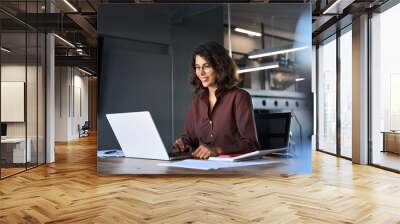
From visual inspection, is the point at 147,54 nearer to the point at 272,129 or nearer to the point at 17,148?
the point at 272,129

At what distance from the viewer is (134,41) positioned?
577cm

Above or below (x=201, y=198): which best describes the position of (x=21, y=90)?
above

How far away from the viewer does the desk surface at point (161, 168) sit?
16.6ft

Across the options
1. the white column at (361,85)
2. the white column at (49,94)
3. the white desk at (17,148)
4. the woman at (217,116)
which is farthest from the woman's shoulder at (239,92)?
the white column at (49,94)

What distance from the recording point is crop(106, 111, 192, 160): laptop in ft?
16.4

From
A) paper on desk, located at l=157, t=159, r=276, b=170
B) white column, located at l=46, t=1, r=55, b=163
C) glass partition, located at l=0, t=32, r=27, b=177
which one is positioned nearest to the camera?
paper on desk, located at l=157, t=159, r=276, b=170

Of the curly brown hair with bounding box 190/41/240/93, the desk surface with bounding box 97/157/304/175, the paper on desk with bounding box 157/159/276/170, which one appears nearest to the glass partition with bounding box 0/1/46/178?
the desk surface with bounding box 97/157/304/175

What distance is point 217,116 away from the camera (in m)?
4.69

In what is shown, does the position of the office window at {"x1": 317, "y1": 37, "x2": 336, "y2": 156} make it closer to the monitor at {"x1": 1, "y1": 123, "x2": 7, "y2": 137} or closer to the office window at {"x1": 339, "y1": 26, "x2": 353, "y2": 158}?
the office window at {"x1": 339, "y1": 26, "x2": 353, "y2": 158}

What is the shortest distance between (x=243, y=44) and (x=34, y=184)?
3566mm

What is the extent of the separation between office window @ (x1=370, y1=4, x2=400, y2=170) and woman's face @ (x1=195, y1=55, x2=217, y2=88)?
145 inches

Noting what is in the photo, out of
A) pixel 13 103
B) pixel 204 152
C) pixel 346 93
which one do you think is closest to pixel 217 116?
pixel 204 152

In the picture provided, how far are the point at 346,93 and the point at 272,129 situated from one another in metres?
4.21

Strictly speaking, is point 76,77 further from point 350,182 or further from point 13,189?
point 350,182
